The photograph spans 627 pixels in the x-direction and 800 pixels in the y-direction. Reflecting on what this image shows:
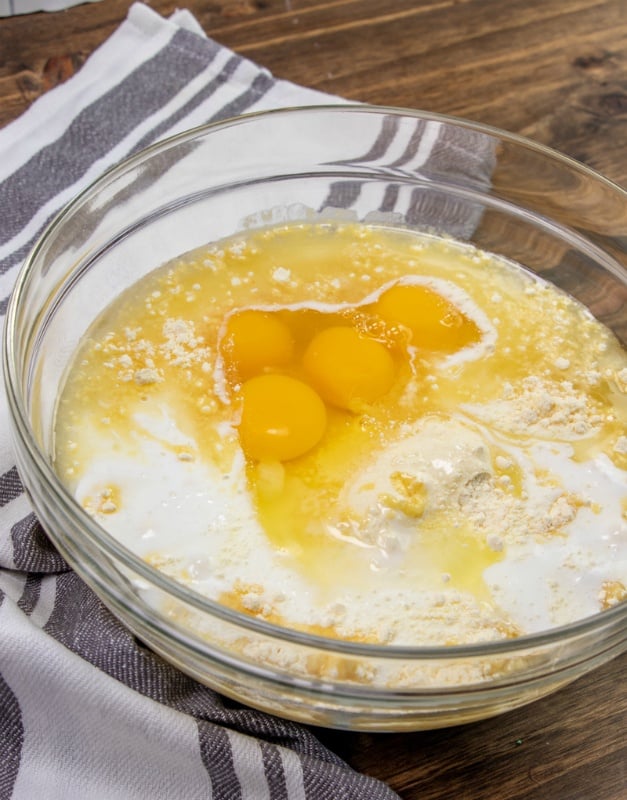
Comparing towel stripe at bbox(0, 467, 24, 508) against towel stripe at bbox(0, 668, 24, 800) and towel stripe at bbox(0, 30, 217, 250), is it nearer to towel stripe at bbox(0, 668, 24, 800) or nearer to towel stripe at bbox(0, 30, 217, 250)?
towel stripe at bbox(0, 668, 24, 800)

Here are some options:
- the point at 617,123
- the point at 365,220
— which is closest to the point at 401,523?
the point at 365,220

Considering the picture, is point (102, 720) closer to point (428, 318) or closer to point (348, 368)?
point (348, 368)

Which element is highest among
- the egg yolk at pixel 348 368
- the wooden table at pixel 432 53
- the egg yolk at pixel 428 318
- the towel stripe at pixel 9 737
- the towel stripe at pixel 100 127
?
the wooden table at pixel 432 53

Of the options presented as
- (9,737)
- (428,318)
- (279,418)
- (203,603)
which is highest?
(428,318)

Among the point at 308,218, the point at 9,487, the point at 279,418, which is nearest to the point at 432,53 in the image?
the point at 308,218

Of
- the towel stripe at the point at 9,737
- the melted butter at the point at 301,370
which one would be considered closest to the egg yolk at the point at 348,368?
the melted butter at the point at 301,370

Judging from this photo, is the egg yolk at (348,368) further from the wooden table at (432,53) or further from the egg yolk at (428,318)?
the wooden table at (432,53)
